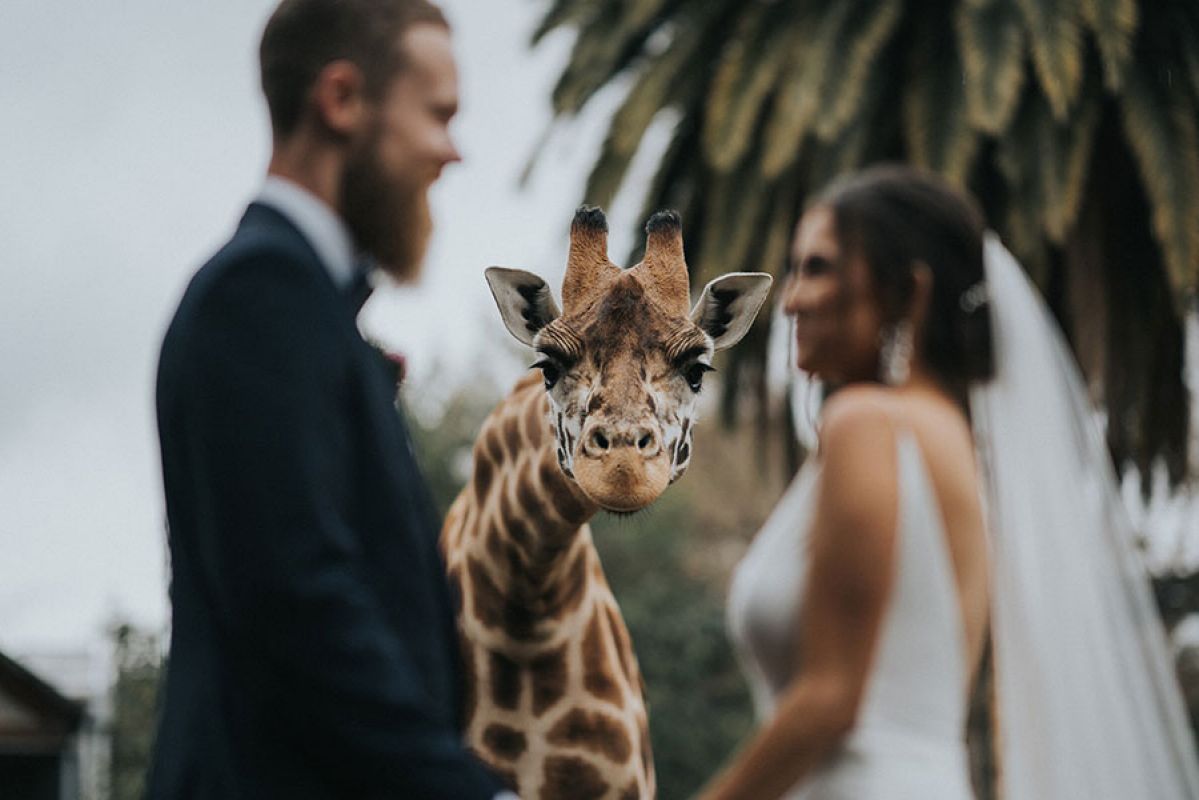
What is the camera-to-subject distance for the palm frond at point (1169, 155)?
12.1 m

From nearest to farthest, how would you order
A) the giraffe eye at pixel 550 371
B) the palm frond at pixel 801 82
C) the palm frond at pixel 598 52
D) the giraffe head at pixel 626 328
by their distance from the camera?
the giraffe head at pixel 626 328 < the giraffe eye at pixel 550 371 < the palm frond at pixel 801 82 < the palm frond at pixel 598 52

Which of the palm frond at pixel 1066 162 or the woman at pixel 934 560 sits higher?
the palm frond at pixel 1066 162

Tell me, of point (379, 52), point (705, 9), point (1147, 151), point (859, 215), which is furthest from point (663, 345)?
point (705, 9)

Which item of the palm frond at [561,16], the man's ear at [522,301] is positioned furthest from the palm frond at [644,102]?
the man's ear at [522,301]

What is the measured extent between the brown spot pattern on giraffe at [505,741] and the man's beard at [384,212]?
1380 millimetres

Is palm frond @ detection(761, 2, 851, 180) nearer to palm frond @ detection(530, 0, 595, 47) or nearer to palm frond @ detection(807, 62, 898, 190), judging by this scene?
palm frond @ detection(807, 62, 898, 190)

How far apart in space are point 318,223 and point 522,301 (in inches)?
19.4

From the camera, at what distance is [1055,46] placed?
1184 cm

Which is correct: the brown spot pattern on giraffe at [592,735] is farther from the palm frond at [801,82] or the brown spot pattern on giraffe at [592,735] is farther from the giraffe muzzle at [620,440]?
the palm frond at [801,82]

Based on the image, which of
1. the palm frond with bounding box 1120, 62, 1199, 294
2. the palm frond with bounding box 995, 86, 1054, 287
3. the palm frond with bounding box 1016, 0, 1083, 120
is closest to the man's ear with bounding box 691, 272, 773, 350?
the palm frond with bounding box 1016, 0, 1083, 120

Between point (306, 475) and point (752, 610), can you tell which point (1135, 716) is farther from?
point (306, 475)

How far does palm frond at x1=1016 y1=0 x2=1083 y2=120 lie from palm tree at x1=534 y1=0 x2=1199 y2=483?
0.02 m

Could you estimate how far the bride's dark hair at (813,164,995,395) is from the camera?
312 cm

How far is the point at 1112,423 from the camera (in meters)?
14.5
